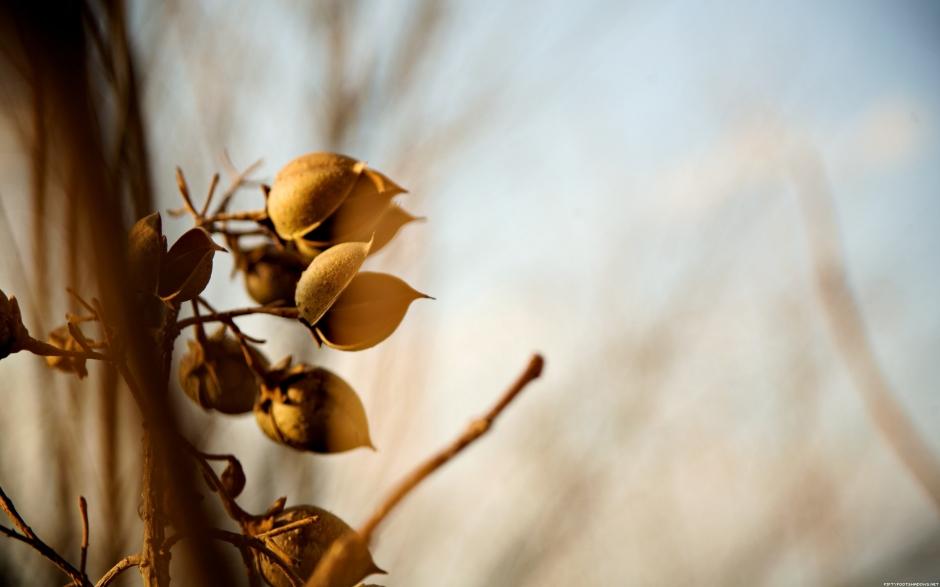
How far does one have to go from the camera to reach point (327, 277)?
0.60m

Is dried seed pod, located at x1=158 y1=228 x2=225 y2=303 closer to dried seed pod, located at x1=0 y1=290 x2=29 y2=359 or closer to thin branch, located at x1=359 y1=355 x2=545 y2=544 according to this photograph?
dried seed pod, located at x1=0 y1=290 x2=29 y2=359

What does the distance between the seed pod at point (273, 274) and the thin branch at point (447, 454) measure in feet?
1.60

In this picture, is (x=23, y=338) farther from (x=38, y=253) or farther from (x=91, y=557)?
(x=91, y=557)

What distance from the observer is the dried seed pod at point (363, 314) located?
24.4 inches

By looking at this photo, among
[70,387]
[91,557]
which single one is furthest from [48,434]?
[91,557]

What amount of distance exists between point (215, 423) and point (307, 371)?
119 cm

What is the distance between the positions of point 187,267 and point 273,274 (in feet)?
0.60

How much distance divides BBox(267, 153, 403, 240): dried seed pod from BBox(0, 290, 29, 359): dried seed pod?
236 mm

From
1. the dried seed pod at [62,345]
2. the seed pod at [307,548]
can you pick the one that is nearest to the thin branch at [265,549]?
the seed pod at [307,548]

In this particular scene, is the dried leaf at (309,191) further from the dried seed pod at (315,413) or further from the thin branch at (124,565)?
the thin branch at (124,565)

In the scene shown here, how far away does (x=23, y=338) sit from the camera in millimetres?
523

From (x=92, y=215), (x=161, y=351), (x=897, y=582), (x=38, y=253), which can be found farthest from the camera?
(x=897, y=582)

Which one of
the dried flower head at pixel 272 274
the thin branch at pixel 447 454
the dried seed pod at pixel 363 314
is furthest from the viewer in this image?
the dried flower head at pixel 272 274

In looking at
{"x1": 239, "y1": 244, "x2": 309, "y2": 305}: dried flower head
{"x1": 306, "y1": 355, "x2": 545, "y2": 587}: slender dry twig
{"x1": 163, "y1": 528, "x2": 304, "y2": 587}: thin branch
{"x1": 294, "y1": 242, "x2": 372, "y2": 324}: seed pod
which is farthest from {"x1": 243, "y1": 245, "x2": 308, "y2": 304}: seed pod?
{"x1": 306, "y1": 355, "x2": 545, "y2": 587}: slender dry twig
